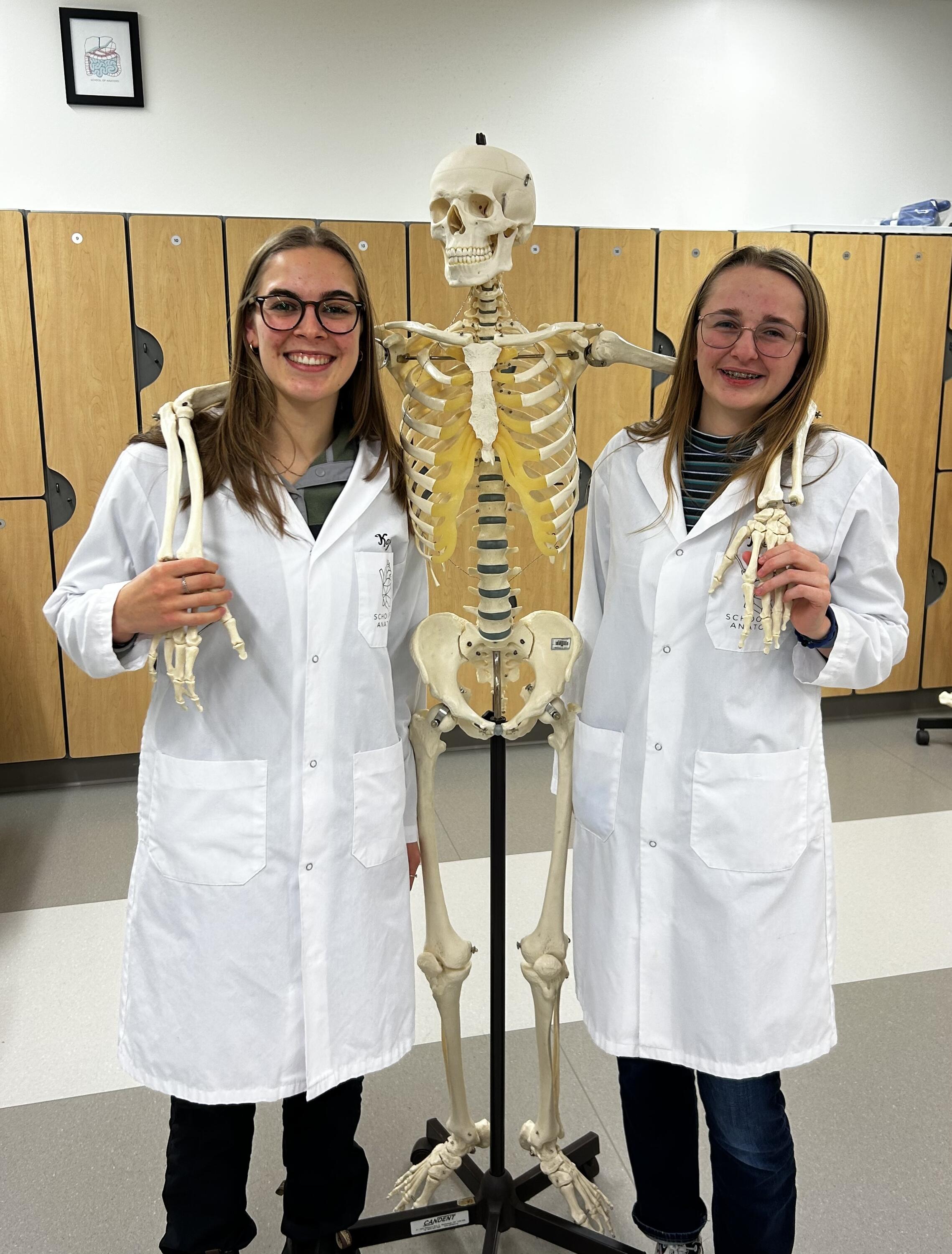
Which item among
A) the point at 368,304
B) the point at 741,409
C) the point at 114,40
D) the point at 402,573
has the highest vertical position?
the point at 114,40

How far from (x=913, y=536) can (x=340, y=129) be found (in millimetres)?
3062

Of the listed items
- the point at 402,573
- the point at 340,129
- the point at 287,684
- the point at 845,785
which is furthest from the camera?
the point at 340,129

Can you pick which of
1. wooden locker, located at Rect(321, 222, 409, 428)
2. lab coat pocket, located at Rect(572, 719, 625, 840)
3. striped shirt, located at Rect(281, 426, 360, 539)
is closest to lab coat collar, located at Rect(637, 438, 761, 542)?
lab coat pocket, located at Rect(572, 719, 625, 840)

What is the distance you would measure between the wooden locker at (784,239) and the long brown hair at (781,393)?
9.50ft

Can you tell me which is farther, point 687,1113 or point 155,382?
point 155,382

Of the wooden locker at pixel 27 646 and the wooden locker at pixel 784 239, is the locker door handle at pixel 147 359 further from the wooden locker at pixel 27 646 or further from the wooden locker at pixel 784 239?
Answer: the wooden locker at pixel 784 239

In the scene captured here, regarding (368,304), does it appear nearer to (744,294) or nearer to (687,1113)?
(744,294)

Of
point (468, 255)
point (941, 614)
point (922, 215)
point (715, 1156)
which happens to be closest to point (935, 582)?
point (941, 614)

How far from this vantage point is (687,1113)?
5.43ft

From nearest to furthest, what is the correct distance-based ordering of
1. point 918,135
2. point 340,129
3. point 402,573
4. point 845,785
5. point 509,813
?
point 402,573 → point 509,813 → point 845,785 → point 340,129 → point 918,135

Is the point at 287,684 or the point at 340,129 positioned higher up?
the point at 340,129

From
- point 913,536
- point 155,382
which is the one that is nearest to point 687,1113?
point 155,382

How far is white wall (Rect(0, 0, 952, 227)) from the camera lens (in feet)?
13.3

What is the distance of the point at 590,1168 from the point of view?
199 centimetres
